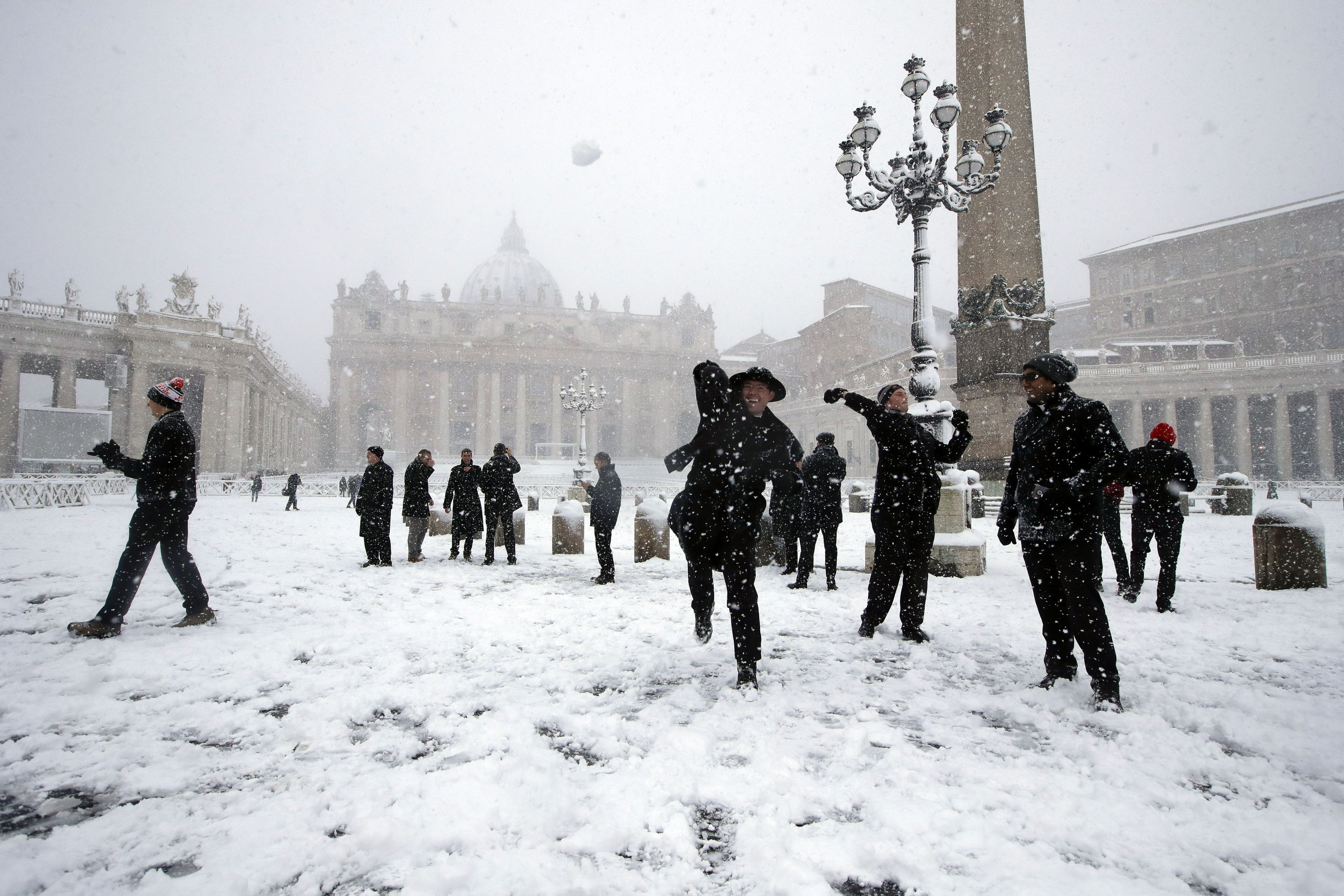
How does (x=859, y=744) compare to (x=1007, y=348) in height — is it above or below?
below

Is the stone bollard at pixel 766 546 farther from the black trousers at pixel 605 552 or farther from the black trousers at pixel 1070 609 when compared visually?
the black trousers at pixel 1070 609

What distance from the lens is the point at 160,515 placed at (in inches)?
181

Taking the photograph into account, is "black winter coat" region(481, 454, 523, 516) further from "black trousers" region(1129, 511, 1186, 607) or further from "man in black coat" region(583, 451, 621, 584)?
"black trousers" region(1129, 511, 1186, 607)

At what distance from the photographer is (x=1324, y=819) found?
2.12m

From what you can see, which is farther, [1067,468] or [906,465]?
[906,465]

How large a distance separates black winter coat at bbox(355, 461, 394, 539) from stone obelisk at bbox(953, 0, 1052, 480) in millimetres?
12322

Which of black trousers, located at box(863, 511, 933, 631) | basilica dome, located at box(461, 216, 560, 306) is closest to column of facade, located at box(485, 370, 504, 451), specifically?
basilica dome, located at box(461, 216, 560, 306)

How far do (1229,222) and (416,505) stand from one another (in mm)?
60602

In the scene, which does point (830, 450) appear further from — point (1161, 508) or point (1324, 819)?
point (1324, 819)

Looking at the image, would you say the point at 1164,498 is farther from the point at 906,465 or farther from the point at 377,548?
the point at 377,548

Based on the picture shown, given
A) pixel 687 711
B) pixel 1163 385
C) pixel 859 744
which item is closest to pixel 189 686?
pixel 687 711

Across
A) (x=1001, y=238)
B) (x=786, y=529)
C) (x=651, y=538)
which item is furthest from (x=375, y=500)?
(x=1001, y=238)

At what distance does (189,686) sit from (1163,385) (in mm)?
44222

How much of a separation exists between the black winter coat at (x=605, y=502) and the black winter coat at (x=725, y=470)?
11.4 ft
